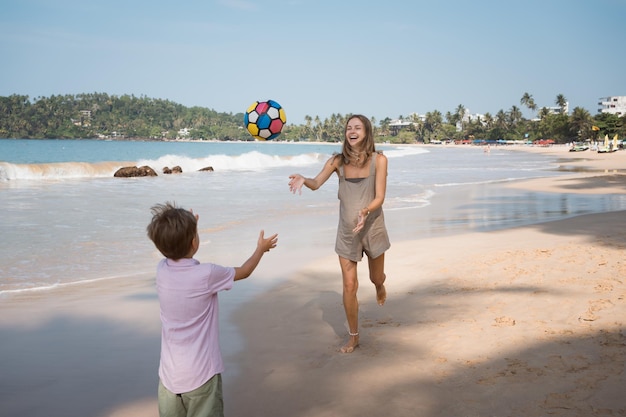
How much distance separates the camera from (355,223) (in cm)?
495

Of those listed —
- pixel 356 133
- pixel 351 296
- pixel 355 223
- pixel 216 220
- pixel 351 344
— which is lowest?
pixel 216 220

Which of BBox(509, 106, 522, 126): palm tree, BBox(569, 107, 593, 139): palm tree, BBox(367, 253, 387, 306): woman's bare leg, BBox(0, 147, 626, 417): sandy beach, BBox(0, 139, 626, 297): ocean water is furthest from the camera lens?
BBox(509, 106, 522, 126): palm tree

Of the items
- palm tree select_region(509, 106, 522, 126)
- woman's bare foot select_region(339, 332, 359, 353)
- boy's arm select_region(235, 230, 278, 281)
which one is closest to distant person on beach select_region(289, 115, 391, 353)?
woman's bare foot select_region(339, 332, 359, 353)

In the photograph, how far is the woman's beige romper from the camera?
4938 millimetres

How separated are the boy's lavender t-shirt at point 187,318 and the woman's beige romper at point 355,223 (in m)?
2.20

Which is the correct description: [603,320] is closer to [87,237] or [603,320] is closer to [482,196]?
[87,237]

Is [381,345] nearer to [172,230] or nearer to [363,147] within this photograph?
[363,147]

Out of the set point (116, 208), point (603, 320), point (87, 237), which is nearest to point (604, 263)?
point (603, 320)

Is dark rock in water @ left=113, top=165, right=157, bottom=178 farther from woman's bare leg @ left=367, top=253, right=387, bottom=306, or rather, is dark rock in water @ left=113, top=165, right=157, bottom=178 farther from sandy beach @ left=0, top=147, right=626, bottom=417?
woman's bare leg @ left=367, top=253, right=387, bottom=306

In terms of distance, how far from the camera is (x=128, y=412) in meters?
3.93

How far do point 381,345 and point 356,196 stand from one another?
1340 millimetres

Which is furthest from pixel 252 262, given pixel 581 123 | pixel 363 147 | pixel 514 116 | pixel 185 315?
pixel 514 116

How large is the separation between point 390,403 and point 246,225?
30.9 feet

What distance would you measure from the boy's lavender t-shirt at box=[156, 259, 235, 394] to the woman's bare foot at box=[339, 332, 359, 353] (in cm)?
220
